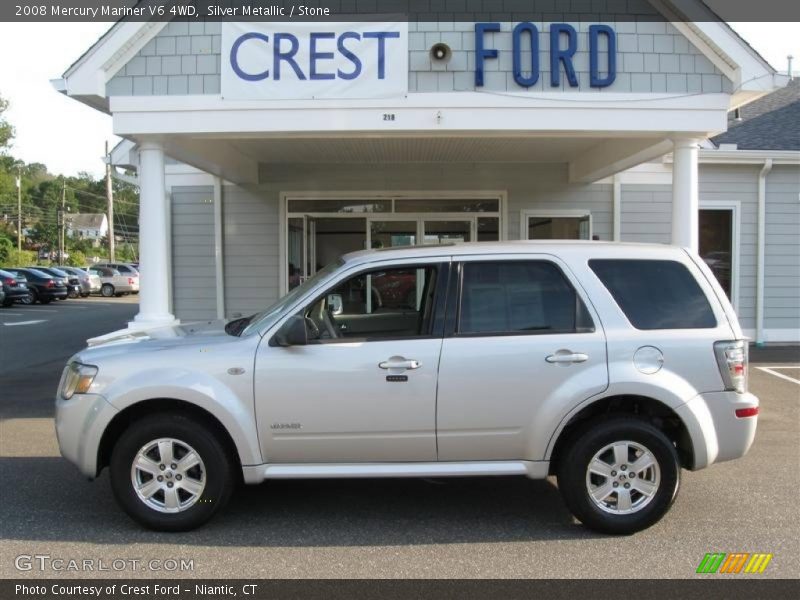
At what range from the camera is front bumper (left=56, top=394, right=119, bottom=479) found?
4574 millimetres

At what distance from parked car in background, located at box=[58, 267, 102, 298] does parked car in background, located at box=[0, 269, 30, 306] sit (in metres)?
6.32

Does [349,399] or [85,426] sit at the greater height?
[349,399]

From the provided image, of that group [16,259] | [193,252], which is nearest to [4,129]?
[16,259]

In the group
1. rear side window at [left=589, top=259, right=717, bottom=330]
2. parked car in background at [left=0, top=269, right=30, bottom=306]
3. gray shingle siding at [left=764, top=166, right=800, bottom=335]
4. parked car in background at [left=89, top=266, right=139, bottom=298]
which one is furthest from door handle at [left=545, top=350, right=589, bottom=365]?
parked car in background at [left=89, top=266, right=139, bottom=298]

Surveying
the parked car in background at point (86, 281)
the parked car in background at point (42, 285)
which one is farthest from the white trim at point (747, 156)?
the parked car in background at point (86, 281)

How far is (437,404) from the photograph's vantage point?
457cm

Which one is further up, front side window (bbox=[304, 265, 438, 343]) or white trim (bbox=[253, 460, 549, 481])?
front side window (bbox=[304, 265, 438, 343])

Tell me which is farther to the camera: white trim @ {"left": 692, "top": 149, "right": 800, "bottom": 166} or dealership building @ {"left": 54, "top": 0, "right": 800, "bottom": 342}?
white trim @ {"left": 692, "top": 149, "right": 800, "bottom": 166}

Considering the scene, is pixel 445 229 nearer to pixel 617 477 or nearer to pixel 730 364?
pixel 730 364

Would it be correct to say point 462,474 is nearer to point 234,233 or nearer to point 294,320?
point 294,320

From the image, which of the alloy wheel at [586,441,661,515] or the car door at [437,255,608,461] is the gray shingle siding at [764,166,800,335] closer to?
the alloy wheel at [586,441,661,515]

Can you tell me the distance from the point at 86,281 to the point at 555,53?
32203mm

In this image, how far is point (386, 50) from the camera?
8.20 metres

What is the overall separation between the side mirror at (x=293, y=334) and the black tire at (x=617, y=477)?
187 cm
